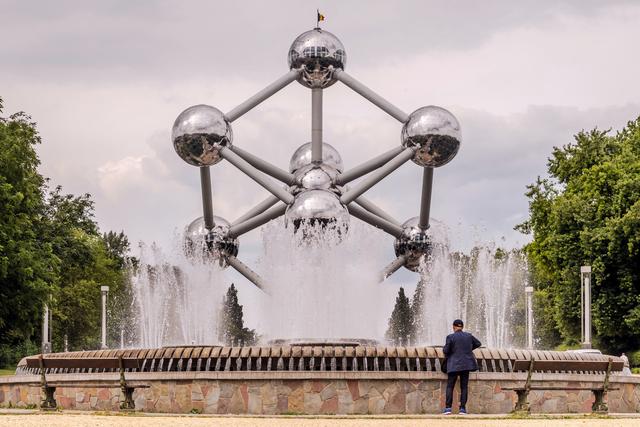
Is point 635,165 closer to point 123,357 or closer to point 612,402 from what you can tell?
point 612,402

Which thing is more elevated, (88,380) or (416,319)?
(416,319)

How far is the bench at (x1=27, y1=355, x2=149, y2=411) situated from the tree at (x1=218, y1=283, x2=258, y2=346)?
1946 centimetres

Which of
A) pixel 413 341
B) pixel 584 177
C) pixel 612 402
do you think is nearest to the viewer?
pixel 612 402

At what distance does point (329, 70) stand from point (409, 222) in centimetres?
409

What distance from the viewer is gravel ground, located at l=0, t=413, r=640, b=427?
13.0m

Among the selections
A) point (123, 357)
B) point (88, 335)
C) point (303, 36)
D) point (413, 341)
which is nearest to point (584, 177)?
point (413, 341)

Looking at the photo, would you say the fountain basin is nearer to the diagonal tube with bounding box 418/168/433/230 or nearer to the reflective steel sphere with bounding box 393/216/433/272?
the diagonal tube with bounding box 418/168/433/230

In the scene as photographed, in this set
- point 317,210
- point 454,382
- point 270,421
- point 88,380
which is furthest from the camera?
point 317,210

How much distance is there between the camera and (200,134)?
25688mm

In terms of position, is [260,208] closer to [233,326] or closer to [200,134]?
[200,134]

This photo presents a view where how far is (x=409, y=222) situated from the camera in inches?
1124

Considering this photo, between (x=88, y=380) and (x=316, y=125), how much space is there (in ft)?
38.5

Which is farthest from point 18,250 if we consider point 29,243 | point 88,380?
point 88,380

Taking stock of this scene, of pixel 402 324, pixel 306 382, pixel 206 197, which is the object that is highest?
pixel 206 197
